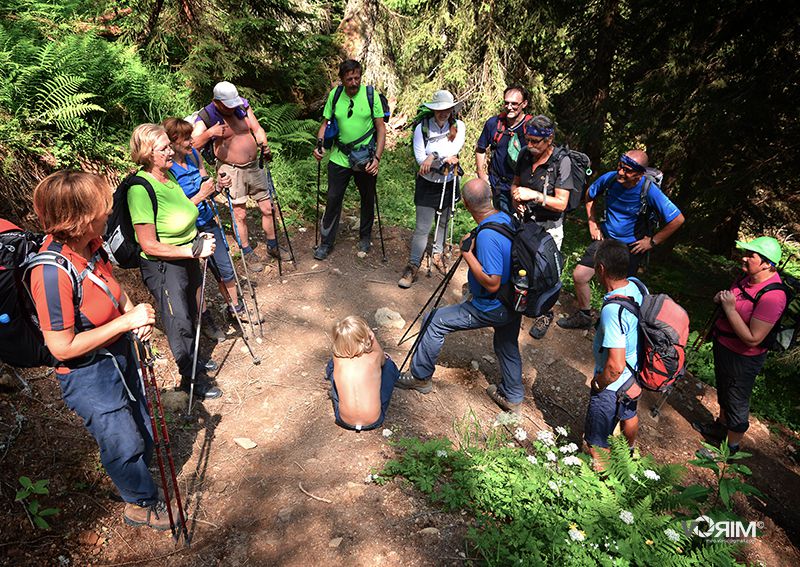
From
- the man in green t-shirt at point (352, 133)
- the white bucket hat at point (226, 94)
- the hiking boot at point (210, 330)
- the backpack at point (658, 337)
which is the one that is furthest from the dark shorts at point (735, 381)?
the white bucket hat at point (226, 94)

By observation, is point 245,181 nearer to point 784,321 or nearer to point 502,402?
point 502,402

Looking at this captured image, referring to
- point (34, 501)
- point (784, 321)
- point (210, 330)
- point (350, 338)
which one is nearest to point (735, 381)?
point (784, 321)

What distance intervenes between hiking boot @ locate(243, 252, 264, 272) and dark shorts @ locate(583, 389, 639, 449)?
16.6 feet

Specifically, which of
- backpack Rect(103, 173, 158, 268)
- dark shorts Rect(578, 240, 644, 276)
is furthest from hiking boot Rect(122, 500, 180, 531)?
dark shorts Rect(578, 240, 644, 276)

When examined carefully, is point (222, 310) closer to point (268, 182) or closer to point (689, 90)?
point (268, 182)

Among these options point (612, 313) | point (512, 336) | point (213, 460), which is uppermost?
point (612, 313)

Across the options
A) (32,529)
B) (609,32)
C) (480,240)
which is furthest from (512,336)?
(609,32)

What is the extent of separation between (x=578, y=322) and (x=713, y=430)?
2096 mm

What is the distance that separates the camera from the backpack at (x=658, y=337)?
3656 millimetres

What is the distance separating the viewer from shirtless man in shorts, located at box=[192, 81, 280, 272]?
5.69m

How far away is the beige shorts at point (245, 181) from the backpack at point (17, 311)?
12.4 feet

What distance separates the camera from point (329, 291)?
6871 millimetres

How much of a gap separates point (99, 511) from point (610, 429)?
160 inches

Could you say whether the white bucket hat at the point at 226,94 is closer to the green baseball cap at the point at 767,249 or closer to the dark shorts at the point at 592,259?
the dark shorts at the point at 592,259
